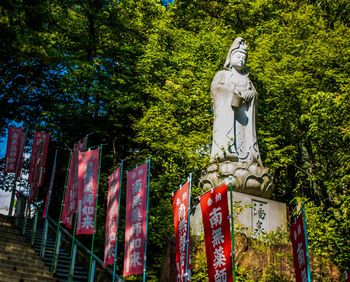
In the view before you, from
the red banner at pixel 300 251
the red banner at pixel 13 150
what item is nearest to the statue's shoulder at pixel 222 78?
the red banner at pixel 300 251

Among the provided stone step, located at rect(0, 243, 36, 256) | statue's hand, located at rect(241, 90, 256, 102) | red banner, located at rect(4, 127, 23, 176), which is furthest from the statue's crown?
red banner, located at rect(4, 127, 23, 176)

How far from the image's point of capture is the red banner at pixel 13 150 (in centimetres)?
1475

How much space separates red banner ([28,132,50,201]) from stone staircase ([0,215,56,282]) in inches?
51.5

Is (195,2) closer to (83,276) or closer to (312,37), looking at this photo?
(312,37)

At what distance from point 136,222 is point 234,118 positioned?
3.25 m

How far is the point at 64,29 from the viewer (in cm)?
1678

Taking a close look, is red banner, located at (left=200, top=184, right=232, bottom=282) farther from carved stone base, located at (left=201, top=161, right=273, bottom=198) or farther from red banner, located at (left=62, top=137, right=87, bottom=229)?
red banner, located at (left=62, top=137, right=87, bottom=229)

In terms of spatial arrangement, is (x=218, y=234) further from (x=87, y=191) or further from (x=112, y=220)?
(x=87, y=191)

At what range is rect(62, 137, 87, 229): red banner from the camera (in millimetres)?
10078

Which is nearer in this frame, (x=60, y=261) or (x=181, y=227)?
(x=181, y=227)

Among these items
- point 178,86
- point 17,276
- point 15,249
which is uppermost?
point 178,86

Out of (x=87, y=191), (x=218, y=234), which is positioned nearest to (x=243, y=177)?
(x=218, y=234)

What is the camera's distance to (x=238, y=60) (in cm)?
1052

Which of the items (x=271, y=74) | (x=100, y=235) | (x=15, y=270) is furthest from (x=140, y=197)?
(x=271, y=74)
